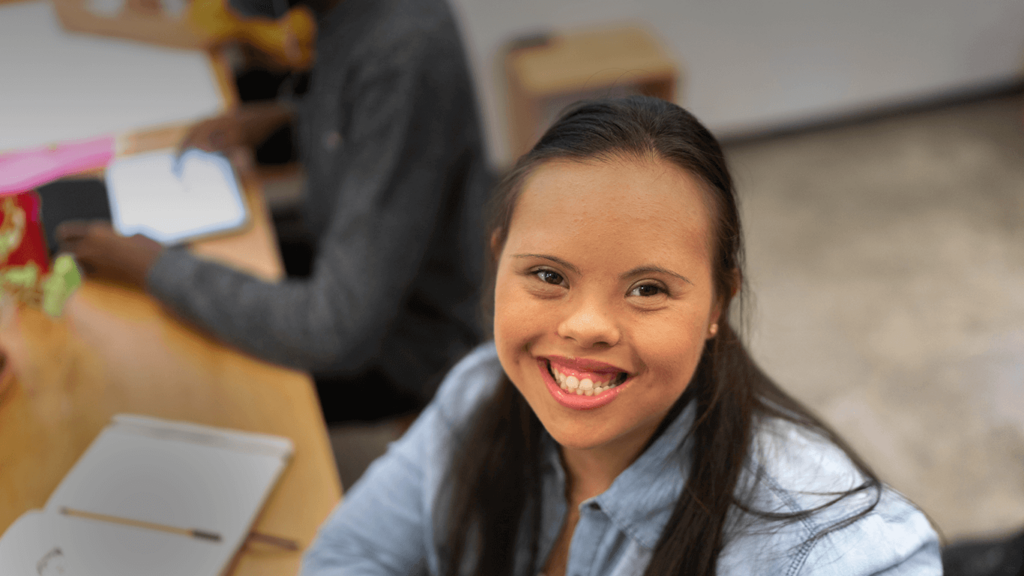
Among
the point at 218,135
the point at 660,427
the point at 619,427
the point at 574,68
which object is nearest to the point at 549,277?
the point at 619,427

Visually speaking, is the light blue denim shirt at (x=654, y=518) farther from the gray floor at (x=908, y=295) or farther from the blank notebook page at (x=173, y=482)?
the gray floor at (x=908, y=295)

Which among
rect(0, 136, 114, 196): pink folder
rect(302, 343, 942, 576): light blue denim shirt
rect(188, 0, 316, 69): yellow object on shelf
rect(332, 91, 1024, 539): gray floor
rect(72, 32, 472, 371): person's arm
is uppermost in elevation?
rect(188, 0, 316, 69): yellow object on shelf

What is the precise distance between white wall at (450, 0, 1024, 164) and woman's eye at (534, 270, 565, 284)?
2051 mm

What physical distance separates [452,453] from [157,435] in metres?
0.30

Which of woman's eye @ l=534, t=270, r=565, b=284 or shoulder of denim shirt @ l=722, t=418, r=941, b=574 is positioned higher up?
woman's eye @ l=534, t=270, r=565, b=284

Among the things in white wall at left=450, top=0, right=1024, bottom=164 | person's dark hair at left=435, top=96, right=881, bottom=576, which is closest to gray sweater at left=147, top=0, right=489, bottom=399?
person's dark hair at left=435, top=96, right=881, bottom=576

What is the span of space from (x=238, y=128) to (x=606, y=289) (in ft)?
3.91

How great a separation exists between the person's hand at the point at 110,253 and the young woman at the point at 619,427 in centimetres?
49

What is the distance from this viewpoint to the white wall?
2.45 metres

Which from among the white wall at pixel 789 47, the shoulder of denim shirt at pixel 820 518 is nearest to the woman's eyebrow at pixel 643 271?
the shoulder of denim shirt at pixel 820 518

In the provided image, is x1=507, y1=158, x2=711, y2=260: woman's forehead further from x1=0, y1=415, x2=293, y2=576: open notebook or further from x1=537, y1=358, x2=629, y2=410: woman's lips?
x1=0, y1=415, x2=293, y2=576: open notebook

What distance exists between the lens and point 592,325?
47cm

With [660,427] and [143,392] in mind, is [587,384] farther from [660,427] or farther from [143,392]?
[143,392]

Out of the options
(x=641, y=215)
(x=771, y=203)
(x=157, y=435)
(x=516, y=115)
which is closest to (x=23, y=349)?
(x=157, y=435)
